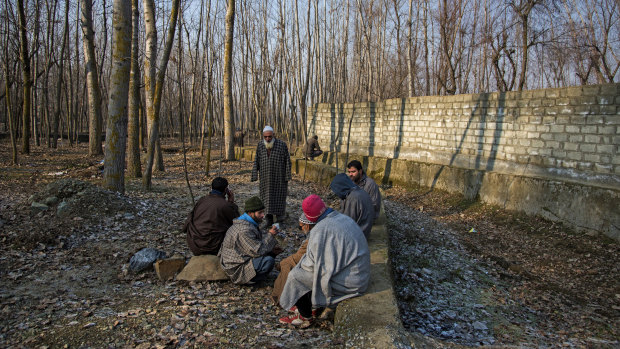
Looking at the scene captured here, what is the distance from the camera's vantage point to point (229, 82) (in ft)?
48.4

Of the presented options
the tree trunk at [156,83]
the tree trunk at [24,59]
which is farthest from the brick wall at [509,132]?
the tree trunk at [24,59]

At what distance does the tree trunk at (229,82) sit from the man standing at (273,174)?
8.56 metres

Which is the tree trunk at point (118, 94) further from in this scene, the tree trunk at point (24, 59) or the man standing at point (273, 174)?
the tree trunk at point (24, 59)

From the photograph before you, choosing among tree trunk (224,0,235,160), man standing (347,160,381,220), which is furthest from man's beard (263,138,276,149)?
tree trunk (224,0,235,160)

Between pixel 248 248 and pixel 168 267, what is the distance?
1.08 m

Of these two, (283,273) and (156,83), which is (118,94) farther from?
(283,273)

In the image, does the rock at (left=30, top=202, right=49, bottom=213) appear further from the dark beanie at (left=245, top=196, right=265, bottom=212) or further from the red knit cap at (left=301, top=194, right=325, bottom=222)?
the red knit cap at (left=301, top=194, right=325, bottom=222)

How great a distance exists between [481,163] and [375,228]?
6.88m

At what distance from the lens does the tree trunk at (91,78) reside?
44.2 ft

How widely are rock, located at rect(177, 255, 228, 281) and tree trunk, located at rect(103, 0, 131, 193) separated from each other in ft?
12.1

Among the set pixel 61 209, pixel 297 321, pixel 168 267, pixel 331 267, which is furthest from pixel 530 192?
pixel 61 209

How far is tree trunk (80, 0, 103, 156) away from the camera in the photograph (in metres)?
13.5

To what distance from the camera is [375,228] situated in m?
6.20

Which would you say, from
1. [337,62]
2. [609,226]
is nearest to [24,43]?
[609,226]
